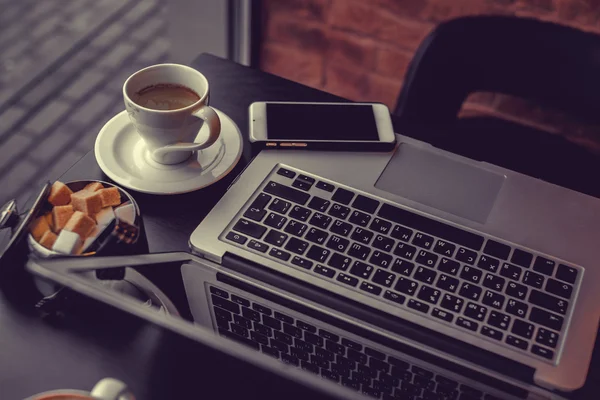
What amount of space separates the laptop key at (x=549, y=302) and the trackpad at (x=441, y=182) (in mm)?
112

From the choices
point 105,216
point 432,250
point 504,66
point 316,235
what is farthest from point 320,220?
point 504,66

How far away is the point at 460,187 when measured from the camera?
74 cm

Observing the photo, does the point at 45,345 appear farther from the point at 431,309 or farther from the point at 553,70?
the point at 553,70

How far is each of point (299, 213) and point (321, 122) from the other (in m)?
0.16

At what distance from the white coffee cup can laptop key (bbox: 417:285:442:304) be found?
0.30m

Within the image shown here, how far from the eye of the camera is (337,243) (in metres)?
0.66

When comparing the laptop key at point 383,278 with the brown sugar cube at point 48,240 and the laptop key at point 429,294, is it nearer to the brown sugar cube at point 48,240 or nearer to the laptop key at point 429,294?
the laptop key at point 429,294

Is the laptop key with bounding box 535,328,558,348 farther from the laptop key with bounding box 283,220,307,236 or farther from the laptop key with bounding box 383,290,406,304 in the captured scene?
the laptop key with bounding box 283,220,307,236

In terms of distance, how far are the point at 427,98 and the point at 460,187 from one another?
0.30 m

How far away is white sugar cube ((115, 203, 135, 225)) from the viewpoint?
2.03 feet

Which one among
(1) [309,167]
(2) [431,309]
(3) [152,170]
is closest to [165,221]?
(3) [152,170]

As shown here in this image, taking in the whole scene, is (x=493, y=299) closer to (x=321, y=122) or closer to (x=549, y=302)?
(x=549, y=302)

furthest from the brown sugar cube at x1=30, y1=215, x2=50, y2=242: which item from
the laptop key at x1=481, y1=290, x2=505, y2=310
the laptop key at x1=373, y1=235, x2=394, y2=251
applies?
the laptop key at x1=481, y1=290, x2=505, y2=310

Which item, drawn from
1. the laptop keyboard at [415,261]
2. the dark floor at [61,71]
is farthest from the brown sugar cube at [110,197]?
the dark floor at [61,71]
